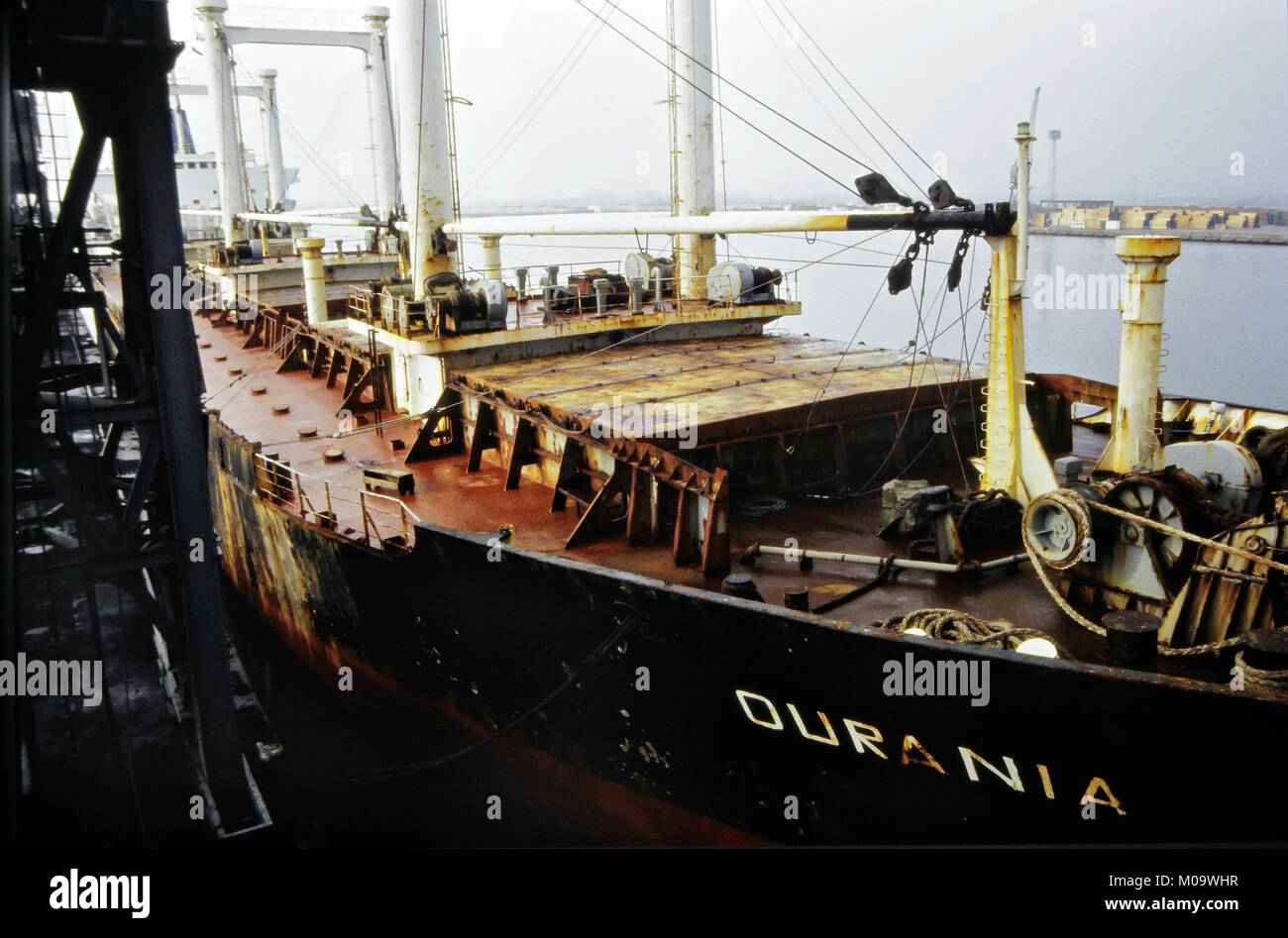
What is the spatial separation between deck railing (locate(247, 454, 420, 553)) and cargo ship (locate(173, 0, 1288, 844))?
81 millimetres

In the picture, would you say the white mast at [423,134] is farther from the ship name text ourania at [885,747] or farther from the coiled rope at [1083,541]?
the coiled rope at [1083,541]

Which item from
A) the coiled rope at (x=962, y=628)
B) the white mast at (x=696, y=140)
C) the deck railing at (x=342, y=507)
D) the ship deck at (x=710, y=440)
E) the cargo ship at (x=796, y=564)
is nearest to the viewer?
the cargo ship at (x=796, y=564)

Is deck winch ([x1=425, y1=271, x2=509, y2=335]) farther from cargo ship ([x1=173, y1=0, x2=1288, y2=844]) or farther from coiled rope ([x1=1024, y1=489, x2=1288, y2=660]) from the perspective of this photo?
coiled rope ([x1=1024, y1=489, x2=1288, y2=660])

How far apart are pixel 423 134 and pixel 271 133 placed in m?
45.0

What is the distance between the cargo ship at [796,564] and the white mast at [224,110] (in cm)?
2531

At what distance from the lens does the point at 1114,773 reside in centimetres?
678

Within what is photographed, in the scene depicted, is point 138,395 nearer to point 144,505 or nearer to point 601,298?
point 144,505

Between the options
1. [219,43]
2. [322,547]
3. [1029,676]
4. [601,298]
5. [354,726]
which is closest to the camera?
[1029,676]

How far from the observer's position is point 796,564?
10.2m

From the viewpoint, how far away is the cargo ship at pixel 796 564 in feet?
23.2

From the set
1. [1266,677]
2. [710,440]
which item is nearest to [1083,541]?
[1266,677]

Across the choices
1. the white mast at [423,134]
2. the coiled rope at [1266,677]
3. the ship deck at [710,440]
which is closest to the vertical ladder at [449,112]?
the white mast at [423,134]
